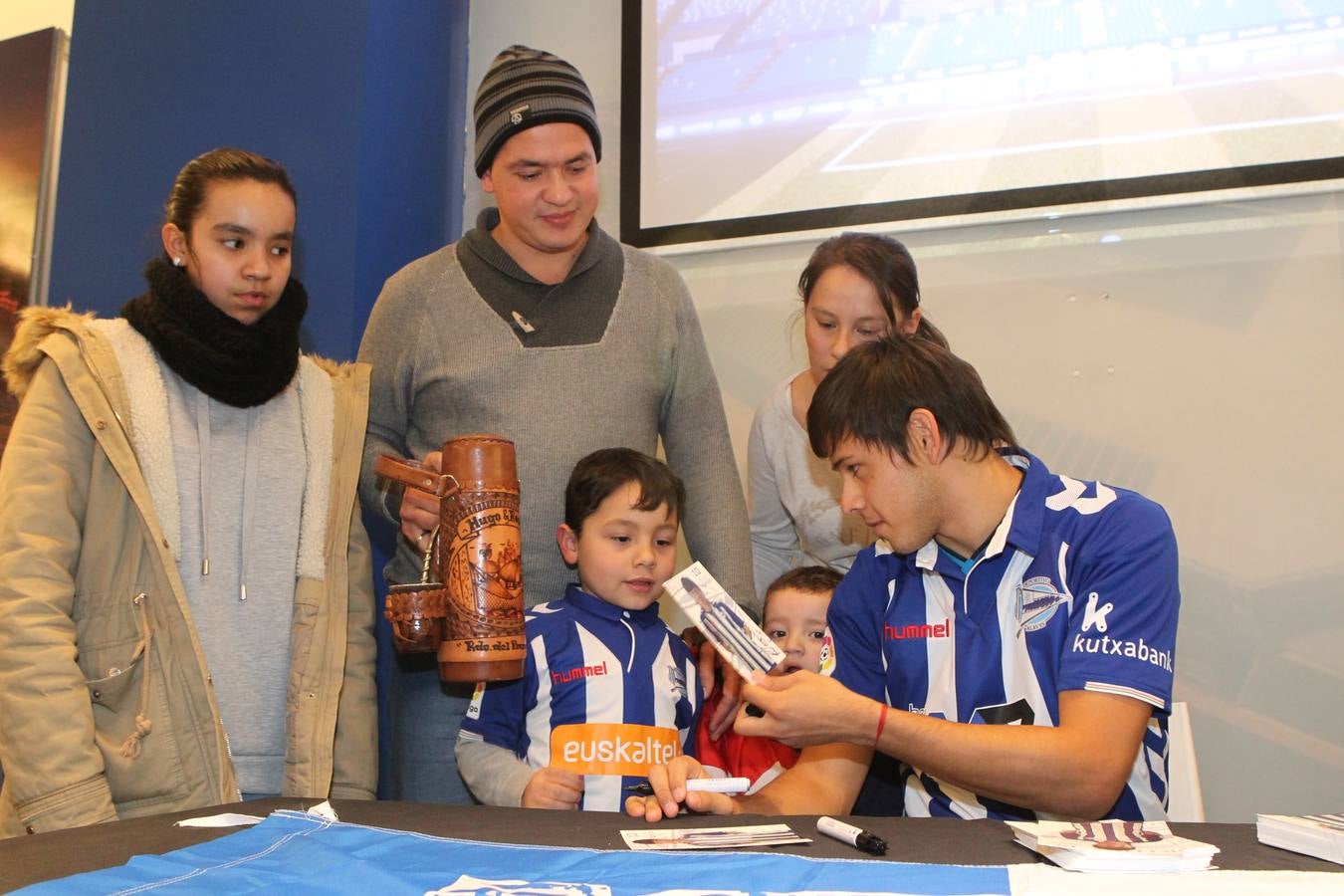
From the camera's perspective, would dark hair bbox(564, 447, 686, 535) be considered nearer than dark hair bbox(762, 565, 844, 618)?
Yes

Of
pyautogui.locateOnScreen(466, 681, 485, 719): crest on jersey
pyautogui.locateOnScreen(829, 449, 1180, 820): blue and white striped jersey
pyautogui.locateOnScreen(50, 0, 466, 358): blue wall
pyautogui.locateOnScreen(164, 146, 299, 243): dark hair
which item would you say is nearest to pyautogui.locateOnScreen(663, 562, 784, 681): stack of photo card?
pyautogui.locateOnScreen(829, 449, 1180, 820): blue and white striped jersey

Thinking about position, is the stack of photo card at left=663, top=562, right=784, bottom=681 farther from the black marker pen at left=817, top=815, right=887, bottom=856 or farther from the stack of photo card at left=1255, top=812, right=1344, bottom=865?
the stack of photo card at left=1255, top=812, right=1344, bottom=865

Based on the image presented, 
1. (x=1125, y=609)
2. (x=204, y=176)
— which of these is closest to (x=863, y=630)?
(x=1125, y=609)

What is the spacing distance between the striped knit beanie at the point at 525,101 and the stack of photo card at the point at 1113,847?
1.60 m

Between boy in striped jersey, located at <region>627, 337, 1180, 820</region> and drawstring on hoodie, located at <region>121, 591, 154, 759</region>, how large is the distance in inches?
35.2

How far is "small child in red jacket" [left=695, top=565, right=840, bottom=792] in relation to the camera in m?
2.20

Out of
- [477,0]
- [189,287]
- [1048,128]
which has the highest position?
[477,0]

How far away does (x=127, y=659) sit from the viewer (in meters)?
1.86

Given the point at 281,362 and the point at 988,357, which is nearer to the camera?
the point at 281,362

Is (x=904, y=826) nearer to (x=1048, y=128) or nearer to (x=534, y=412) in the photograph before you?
(x=534, y=412)

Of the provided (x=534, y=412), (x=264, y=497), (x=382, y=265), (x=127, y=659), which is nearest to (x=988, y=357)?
(x=534, y=412)

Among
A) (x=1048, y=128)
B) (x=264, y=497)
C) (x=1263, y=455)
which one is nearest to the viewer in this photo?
(x=264, y=497)

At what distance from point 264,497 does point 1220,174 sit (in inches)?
94.4

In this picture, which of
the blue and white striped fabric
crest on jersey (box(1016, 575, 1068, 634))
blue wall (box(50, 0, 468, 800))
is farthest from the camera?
blue wall (box(50, 0, 468, 800))
